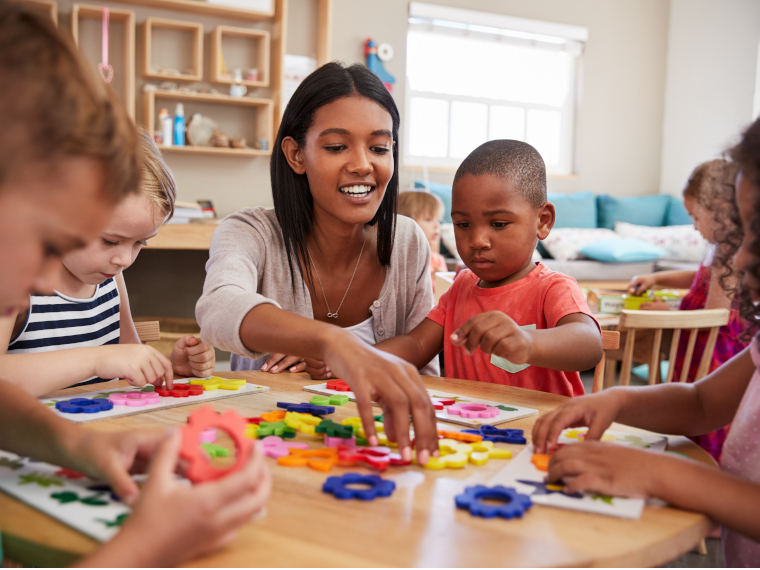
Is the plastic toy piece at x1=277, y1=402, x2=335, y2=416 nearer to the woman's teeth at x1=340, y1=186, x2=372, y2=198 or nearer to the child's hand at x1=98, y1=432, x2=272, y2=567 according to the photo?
the child's hand at x1=98, y1=432, x2=272, y2=567

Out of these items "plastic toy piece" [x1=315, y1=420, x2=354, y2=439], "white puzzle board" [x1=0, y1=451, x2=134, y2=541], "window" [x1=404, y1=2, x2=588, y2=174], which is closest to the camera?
"white puzzle board" [x1=0, y1=451, x2=134, y2=541]

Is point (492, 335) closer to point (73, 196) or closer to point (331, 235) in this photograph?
point (73, 196)

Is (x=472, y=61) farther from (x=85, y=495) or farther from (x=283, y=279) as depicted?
(x=85, y=495)

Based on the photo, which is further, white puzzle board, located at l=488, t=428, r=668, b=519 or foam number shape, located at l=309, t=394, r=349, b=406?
foam number shape, located at l=309, t=394, r=349, b=406

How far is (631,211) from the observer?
5.64 m

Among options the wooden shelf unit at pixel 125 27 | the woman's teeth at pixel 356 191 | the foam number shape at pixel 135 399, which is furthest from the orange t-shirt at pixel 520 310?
the wooden shelf unit at pixel 125 27

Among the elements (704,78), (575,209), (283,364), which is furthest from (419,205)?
(704,78)

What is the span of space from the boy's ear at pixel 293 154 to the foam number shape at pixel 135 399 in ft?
2.43

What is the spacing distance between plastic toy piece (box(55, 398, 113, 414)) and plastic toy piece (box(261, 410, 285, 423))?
0.24 metres

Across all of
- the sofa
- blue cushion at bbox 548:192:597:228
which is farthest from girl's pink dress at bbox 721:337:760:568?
blue cushion at bbox 548:192:597:228

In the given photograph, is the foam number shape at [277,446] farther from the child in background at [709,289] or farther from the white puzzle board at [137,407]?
the child in background at [709,289]

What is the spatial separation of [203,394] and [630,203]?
17.3 feet

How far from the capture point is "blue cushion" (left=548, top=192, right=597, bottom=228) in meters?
5.32

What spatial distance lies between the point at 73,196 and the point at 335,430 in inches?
18.0
